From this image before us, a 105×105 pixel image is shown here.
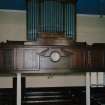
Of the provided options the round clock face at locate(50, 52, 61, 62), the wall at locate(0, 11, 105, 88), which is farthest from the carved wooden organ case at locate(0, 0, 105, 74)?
the wall at locate(0, 11, 105, 88)

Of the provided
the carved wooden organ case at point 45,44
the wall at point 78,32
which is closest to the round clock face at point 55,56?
the carved wooden organ case at point 45,44

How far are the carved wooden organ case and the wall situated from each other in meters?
1.10

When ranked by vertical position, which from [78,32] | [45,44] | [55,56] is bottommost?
[55,56]

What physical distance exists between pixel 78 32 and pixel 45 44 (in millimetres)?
→ 1772

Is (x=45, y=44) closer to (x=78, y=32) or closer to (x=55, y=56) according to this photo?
(x=55, y=56)

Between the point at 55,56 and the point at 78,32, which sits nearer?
the point at 55,56

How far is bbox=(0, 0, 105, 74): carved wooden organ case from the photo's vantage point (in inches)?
215

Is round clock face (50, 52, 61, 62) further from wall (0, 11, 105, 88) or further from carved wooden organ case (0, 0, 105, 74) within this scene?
wall (0, 11, 105, 88)

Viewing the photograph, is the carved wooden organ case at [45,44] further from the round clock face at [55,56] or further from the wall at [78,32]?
the wall at [78,32]

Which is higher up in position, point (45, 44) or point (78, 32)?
point (78, 32)

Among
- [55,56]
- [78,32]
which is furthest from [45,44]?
[78,32]

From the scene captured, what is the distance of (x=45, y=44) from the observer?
5.54 meters

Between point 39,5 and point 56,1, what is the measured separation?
44cm

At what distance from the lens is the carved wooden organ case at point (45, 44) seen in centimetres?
545
